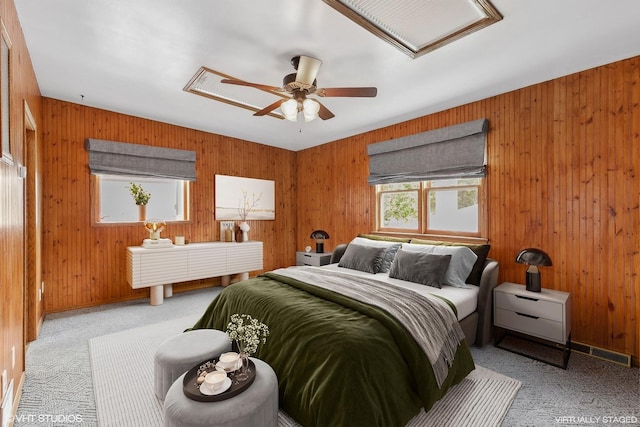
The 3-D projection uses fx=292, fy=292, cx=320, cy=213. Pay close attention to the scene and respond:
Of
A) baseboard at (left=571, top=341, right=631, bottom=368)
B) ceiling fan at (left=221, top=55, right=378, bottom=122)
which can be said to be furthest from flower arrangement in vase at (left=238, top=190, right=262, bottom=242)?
baseboard at (left=571, top=341, right=631, bottom=368)

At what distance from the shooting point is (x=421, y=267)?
295 centimetres

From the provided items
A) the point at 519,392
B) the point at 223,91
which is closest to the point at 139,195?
the point at 223,91

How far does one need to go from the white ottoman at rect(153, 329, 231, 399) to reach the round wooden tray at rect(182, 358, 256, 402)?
0.18m

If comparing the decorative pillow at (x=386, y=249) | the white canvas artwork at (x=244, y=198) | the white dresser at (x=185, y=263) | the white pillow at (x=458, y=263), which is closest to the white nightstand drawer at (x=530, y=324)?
the white pillow at (x=458, y=263)

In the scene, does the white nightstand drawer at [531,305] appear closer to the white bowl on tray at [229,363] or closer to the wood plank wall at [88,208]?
the white bowl on tray at [229,363]

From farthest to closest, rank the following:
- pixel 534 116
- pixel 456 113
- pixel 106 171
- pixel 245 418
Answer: pixel 106 171
pixel 456 113
pixel 534 116
pixel 245 418

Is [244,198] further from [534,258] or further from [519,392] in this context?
[519,392]

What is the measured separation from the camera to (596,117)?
8.62 feet

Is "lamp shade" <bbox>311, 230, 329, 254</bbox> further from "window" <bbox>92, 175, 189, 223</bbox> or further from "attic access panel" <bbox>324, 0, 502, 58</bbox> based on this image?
"attic access panel" <bbox>324, 0, 502, 58</bbox>

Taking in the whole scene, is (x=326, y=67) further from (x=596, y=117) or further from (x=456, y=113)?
(x=596, y=117)

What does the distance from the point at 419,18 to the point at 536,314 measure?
102 inches

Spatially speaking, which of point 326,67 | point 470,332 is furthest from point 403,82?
point 470,332

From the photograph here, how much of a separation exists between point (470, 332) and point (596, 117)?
2.24 metres

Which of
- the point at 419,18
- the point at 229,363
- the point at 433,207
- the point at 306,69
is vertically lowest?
the point at 229,363
